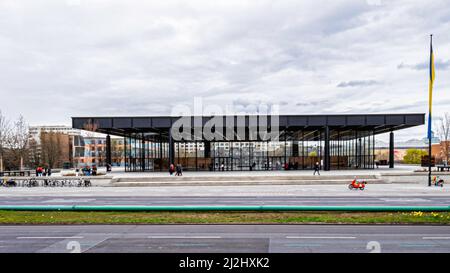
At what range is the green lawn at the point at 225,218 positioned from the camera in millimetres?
13844

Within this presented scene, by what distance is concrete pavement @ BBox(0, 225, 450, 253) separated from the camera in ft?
33.0

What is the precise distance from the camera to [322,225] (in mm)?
13305

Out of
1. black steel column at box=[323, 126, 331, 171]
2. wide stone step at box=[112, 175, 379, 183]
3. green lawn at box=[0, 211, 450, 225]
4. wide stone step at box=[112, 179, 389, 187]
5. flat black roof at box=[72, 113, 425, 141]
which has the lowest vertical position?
wide stone step at box=[112, 179, 389, 187]

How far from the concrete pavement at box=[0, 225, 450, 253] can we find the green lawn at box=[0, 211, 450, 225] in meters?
0.61

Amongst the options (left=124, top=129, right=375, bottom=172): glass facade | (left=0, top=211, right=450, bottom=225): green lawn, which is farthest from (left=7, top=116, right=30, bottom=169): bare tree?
(left=0, top=211, right=450, bottom=225): green lawn

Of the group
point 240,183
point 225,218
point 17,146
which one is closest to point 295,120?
point 240,183

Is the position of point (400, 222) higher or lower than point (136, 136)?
lower

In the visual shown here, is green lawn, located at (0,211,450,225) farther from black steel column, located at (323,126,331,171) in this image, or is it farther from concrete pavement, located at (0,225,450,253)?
black steel column, located at (323,126,331,171)

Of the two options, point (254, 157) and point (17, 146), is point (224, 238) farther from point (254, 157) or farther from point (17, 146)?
point (17, 146)
